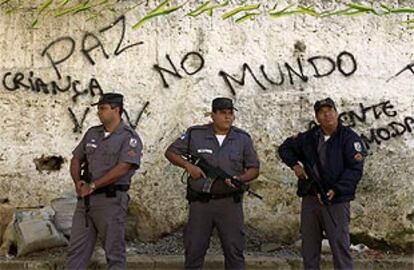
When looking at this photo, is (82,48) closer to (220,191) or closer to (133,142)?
(133,142)

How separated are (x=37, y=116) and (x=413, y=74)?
394 centimetres

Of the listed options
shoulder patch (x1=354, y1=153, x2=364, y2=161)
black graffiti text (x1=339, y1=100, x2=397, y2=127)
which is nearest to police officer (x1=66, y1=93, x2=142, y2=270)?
shoulder patch (x1=354, y1=153, x2=364, y2=161)

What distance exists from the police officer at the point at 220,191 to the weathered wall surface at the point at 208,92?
1.22 metres

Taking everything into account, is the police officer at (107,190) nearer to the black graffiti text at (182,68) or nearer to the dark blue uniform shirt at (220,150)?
the dark blue uniform shirt at (220,150)

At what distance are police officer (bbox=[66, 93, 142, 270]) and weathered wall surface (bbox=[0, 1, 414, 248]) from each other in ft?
4.79

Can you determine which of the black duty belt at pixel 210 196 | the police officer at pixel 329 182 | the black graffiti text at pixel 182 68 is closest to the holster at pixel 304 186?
the police officer at pixel 329 182

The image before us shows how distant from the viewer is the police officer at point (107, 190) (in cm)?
542

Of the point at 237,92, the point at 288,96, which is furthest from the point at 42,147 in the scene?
the point at 288,96

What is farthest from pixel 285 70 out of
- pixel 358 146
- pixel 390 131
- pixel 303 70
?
pixel 358 146

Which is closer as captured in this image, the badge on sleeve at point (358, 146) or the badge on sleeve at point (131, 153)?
the badge on sleeve at point (131, 153)

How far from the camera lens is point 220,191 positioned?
571 cm

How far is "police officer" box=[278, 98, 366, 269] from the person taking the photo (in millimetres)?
5578

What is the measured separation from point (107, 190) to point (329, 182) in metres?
1.80

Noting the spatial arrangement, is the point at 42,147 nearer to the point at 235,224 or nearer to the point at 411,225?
the point at 235,224
